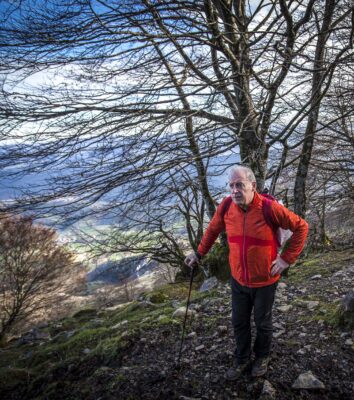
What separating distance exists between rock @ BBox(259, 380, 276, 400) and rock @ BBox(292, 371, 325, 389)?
194 millimetres

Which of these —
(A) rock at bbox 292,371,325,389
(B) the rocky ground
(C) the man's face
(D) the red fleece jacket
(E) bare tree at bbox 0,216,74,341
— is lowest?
(E) bare tree at bbox 0,216,74,341

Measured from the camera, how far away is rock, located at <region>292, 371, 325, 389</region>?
2.31 meters

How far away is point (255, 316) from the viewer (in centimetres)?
255

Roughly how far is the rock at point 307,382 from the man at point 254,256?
0.95 ft

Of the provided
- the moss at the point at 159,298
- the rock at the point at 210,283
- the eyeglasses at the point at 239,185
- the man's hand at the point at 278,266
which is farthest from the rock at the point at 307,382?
the moss at the point at 159,298

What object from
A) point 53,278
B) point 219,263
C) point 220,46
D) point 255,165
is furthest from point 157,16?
point 53,278

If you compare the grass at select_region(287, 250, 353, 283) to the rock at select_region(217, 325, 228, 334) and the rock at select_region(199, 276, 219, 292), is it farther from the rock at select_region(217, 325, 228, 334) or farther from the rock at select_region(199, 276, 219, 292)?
the rock at select_region(217, 325, 228, 334)

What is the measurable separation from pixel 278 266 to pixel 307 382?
1.03 m

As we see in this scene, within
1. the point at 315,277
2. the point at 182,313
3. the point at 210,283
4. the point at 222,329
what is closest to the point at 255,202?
the point at 222,329

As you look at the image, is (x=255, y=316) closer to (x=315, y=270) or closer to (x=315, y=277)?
(x=315, y=277)

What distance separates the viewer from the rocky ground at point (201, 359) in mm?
2486

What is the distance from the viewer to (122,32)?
2914 mm

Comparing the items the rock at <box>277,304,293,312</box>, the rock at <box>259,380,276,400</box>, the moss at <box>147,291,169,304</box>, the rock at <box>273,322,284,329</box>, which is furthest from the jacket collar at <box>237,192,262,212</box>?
the moss at <box>147,291,169,304</box>

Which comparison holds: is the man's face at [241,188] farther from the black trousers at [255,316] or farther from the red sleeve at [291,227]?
the black trousers at [255,316]
